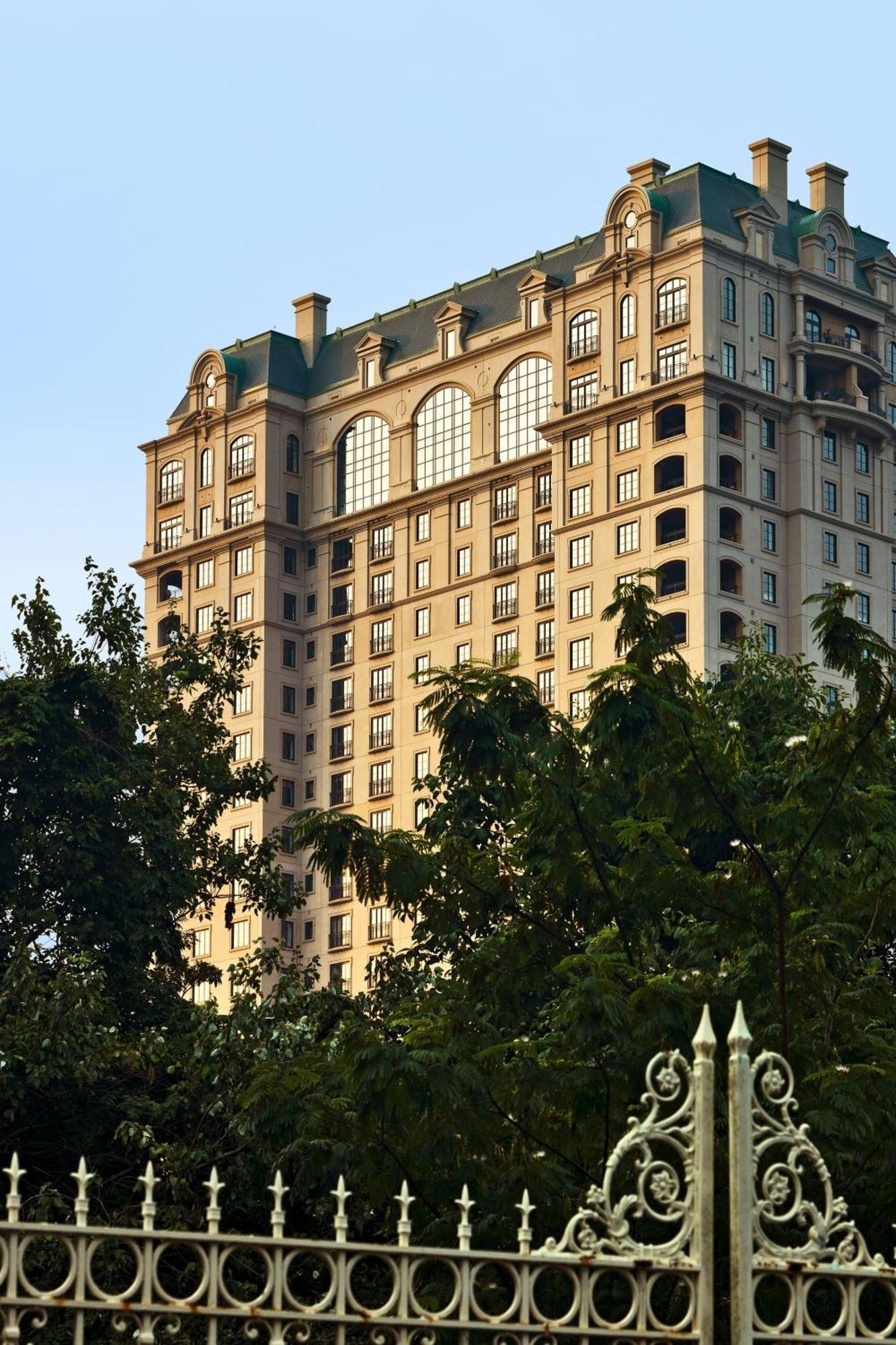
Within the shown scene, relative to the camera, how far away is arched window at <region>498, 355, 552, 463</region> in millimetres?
94625

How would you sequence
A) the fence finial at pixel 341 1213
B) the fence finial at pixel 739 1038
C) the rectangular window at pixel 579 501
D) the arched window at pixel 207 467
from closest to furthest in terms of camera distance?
1. the fence finial at pixel 341 1213
2. the fence finial at pixel 739 1038
3. the rectangular window at pixel 579 501
4. the arched window at pixel 207 467

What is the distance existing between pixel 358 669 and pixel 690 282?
20.2 meters

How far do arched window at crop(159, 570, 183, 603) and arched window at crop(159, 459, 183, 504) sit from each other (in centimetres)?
304

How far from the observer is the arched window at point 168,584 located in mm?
105375

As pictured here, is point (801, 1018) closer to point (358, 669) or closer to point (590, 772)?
point (590, 772)

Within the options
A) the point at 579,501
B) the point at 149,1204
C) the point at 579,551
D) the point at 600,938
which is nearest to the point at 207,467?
the point at 579,501

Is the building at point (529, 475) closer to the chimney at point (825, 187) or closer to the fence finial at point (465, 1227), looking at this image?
the chimney at point (825, 187)

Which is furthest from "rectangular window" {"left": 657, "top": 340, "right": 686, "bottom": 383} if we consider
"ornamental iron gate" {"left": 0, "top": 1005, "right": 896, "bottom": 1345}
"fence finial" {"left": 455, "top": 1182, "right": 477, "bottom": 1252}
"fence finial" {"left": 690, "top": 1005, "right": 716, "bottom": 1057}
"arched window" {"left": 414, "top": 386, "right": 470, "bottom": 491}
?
"fence finial" {"left": 455, "top": 1182, "right": 477, "bottom": 1252}

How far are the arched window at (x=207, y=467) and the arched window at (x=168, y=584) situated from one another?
3.67 meters

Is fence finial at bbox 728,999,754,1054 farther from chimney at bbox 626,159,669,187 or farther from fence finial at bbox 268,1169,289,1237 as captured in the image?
chimney at bbox 626,159,669,187

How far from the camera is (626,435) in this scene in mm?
88750

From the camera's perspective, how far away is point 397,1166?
1581cm

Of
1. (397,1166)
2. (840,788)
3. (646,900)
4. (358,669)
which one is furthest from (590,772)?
(358,669)

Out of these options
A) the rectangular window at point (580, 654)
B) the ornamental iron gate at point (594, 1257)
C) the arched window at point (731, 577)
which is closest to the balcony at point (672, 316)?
the arched window at point (731, 577)
